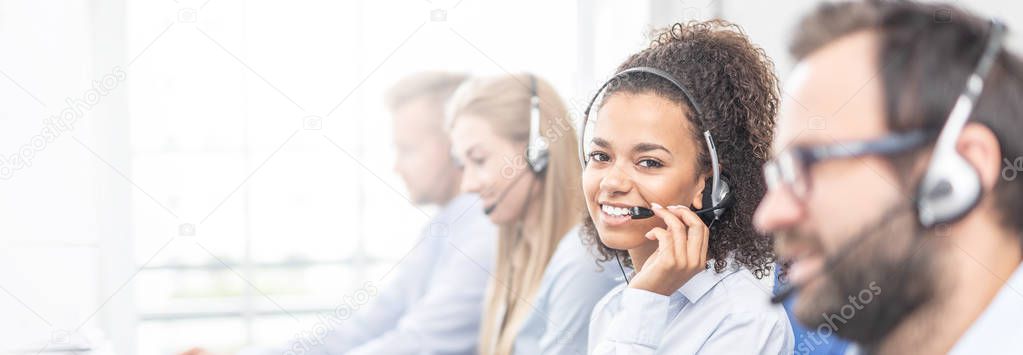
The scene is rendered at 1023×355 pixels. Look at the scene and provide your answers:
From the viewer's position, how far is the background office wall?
2.66 metres

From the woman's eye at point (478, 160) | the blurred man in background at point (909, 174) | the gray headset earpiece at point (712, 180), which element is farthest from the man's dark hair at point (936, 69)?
the woman's eye at point (478, 160)

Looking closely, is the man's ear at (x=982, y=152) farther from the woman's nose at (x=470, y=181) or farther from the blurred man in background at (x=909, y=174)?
the woman's nose at (x=470, y=181)

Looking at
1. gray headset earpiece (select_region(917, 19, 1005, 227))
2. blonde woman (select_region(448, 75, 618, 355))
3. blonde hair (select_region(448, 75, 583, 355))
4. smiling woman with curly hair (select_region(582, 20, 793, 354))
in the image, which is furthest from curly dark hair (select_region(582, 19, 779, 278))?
blonde hair (select_region(448, 75, 583, 355))

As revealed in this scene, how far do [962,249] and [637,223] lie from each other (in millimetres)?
426

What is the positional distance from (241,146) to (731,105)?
2.04 metres

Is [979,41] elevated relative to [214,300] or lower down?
elevated

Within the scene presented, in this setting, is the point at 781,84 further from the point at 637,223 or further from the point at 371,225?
the point at 371,225

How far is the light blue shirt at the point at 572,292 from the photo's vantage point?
158 centimetres

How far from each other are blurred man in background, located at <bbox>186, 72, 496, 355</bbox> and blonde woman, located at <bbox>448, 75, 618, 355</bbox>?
0.08m

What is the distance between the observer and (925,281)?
2.92ft

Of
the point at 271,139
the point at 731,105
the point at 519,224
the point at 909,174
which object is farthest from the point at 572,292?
the point at 271,139

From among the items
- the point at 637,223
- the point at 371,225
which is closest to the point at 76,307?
the point at 371,225

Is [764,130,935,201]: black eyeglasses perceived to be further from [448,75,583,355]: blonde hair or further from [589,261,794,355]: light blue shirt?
[448,75,583,355]: blonde hair

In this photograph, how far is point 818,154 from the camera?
2.97 feet
